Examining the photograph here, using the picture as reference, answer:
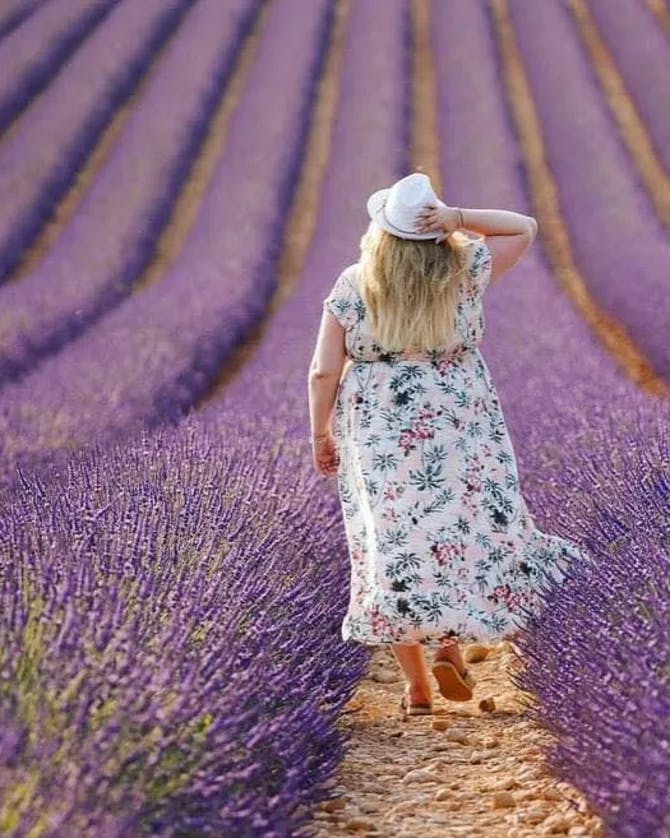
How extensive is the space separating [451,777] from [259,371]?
4016 mm

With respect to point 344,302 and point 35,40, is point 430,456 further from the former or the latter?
point 35,40

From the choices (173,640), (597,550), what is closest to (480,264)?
(597,550)

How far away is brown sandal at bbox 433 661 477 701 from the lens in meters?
3.40

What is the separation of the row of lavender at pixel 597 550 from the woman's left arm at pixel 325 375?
61 cm

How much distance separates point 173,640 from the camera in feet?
7.37

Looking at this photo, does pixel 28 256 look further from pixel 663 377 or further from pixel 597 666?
pixel 597 666

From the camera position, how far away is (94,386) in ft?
19.5

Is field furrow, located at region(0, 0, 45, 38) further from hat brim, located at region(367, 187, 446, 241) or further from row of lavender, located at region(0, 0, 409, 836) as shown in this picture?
hat brim, located at region(367, 187, 446, 241)

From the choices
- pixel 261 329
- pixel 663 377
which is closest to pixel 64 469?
pixel 663 377

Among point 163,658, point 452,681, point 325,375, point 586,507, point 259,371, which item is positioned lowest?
point 452,681

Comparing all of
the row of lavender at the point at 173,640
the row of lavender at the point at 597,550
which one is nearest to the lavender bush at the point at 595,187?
the row of lavender at the point at 597,550

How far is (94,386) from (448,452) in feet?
9.29

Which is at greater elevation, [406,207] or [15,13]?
[15,13]

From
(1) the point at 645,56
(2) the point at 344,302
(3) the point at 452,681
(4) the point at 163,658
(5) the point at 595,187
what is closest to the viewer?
(4) the point at 163,658
